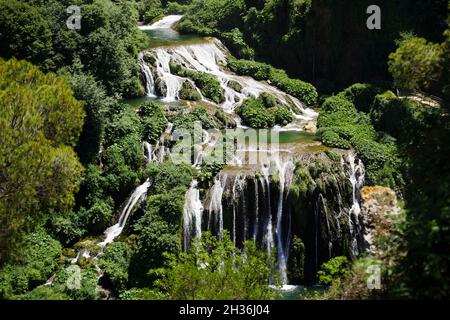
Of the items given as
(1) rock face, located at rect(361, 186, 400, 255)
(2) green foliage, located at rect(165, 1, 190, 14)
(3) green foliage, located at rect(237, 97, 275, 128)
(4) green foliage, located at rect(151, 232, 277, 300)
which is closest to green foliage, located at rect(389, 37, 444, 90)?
(1) rock face, located at rect(361, 186, 400, 255)

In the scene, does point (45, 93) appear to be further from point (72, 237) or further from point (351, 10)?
point (351, 10)

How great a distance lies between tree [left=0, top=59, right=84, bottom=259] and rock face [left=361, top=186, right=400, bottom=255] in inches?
362

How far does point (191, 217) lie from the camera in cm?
2116

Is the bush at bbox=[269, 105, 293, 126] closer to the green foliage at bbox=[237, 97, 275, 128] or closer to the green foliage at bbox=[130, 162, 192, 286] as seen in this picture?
the green foliage at bbox=[237, 97, 275, 128]

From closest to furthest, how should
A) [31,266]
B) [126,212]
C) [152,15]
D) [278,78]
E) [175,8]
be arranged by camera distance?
[31,266]
[126,212]
[278,78]
[152,15]
[175,8]

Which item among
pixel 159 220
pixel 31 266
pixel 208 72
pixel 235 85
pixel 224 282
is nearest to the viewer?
pixel 224 282

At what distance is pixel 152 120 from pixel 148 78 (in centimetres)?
638

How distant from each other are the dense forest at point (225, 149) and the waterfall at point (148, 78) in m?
0.12

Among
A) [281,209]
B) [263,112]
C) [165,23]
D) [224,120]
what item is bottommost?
[281,209]

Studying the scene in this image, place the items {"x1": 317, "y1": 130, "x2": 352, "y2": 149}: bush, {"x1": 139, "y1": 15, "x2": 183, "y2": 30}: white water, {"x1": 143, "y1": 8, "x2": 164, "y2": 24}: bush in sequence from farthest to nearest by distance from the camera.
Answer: {"x1": 143, "y1": 8, "x2": 164, "y2": 24}: bush, {"x1": 139, "y1": 15, "x2": 183, "y2": 30}: white water, {"x1": 317, "y1": 130, "x2": 352, "y2": 149}: bush

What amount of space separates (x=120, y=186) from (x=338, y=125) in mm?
12471

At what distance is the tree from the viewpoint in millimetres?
14242
